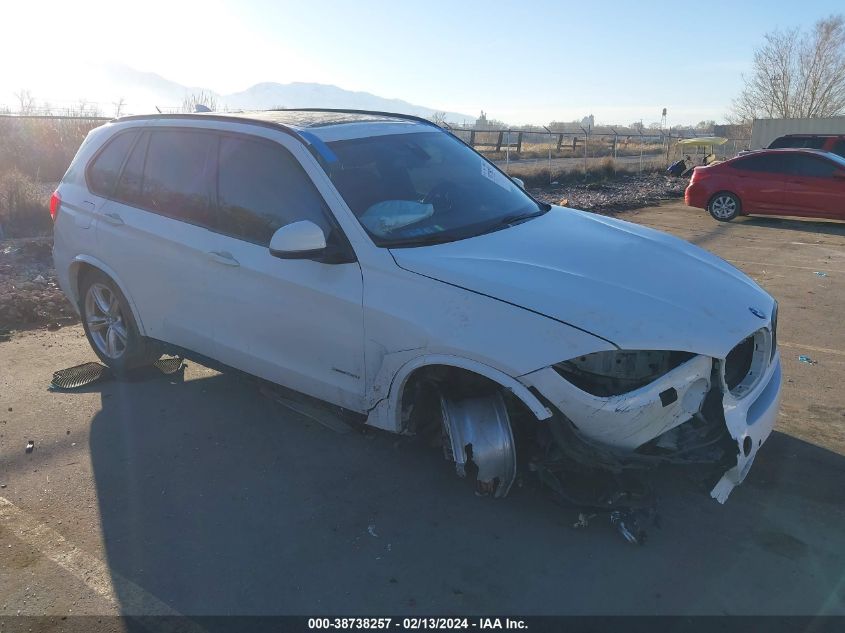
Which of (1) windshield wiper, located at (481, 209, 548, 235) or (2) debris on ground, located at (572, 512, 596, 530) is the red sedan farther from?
(2) debris on ground, located at (572, 512, 596, 530)

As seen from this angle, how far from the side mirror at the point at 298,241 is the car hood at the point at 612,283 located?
39 centimetres

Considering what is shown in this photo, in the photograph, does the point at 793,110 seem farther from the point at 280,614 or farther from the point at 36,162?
the point at 280,614

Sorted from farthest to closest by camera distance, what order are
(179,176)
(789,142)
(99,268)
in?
(789,142)
(99,268)
(179,176)

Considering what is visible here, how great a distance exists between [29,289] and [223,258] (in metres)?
4.65

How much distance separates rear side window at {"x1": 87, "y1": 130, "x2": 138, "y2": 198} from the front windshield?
75.5 inches

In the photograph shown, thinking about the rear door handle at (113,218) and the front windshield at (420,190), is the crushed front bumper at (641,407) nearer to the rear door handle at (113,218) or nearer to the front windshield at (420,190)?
the front windshield at (420,190)

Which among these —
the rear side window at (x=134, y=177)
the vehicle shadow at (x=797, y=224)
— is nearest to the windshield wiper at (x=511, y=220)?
the rear side window at (x=134, y=177)

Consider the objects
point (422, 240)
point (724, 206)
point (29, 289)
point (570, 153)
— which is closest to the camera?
point (422, 240)

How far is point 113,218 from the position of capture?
4910 mm

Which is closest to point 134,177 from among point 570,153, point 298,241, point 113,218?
point 113,218

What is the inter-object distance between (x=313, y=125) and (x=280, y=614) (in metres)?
2.73

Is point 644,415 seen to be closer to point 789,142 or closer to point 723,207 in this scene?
point 723,207

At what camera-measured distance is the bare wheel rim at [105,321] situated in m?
5.25

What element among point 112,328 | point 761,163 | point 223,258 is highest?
point 761,163
